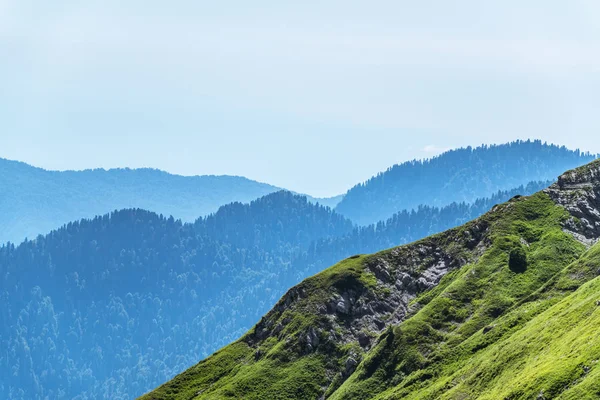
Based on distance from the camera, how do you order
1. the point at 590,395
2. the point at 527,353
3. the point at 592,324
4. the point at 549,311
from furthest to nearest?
the point at 549,311 < the point at 527,353 < the point at 592,324 < the point at 590,395

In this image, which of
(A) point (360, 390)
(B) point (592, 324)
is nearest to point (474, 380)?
(B) point (592, 324)

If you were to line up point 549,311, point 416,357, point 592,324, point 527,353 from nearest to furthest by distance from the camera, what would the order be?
point 592,324 < point 527,353 < point 549,311 < point 416,357

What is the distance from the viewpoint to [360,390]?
199750 millimetres

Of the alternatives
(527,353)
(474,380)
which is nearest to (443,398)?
(474,380)

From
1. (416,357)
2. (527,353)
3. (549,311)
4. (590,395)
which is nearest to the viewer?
(590,395)

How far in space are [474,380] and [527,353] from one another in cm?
1194

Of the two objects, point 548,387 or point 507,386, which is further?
point 507,386

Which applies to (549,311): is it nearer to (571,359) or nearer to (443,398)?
(443,398)

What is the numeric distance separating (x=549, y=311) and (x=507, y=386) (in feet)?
122

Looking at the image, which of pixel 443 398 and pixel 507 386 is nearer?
pixel 507 386

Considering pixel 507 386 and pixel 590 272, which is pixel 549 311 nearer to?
pixel 590 272

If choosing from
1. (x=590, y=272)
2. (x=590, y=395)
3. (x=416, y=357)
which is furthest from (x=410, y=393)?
(x=590, y=395)

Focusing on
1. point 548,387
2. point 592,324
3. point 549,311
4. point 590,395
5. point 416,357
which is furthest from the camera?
point 416,357

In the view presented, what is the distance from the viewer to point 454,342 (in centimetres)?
19988
